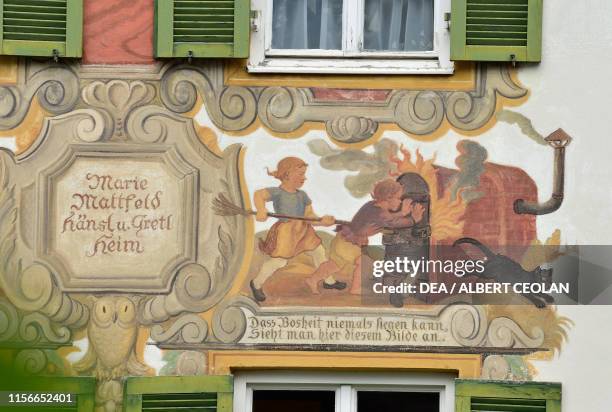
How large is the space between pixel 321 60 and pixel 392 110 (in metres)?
0.52

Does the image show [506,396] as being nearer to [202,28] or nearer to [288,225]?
[288,225]

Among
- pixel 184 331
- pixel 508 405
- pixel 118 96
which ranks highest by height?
pixel 118 96

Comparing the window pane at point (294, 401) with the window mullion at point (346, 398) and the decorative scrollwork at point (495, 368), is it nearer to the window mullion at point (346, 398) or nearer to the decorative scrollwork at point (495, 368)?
the window mullion at point (346, 398)

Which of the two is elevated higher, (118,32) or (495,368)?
(118,32)

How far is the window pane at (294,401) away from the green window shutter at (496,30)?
203 cm

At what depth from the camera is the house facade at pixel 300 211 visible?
1341 centimetres

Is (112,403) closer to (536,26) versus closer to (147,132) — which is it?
(147,132)

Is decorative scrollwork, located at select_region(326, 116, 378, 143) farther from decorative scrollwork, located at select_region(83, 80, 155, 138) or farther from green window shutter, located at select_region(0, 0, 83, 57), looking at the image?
green window shutter, located at select_region(0, 0, 83, 57)

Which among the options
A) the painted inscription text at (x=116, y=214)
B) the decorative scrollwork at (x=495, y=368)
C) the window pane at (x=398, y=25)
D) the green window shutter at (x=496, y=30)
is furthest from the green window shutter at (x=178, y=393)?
the green window shutter at (x=496, y=30)

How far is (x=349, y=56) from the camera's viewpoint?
542 inches

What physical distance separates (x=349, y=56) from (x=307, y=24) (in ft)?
1.09

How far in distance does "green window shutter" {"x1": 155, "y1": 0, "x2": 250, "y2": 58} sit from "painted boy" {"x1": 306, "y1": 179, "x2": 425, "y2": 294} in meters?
1.10

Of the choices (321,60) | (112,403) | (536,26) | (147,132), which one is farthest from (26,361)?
(536,26)

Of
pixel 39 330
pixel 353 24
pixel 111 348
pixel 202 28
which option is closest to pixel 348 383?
pixel 111 348
